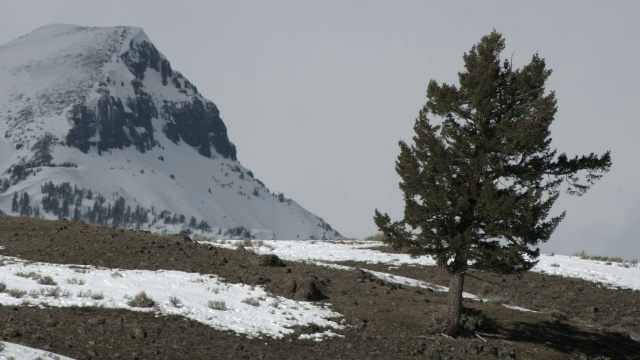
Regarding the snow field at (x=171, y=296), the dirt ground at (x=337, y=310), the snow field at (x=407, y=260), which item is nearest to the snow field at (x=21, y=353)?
the dirt ground at (x=337, y=310)

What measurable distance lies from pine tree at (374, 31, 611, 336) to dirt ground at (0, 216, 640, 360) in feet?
6.89

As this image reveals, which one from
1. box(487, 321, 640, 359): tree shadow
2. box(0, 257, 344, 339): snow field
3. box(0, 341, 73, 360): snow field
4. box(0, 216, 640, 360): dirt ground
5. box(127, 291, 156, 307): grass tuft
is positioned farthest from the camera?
box(487, 321, 640, 359): tree shadow

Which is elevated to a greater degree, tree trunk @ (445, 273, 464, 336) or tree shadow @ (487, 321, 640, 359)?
tree trunk @ (445, 273, 464, 336)

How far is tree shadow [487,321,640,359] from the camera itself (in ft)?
77.5

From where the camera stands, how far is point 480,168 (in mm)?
22141

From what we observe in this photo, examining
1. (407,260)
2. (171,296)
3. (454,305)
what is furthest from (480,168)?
(407,260)

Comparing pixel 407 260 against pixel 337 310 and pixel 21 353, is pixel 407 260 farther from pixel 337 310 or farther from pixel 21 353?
pixel 21 353

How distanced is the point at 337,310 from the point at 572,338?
803cm

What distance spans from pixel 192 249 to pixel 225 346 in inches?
495

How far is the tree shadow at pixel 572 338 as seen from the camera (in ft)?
77.5

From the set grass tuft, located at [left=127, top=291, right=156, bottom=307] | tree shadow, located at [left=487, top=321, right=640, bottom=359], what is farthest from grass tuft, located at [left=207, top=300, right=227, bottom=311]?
tree shadow, located at [left=487, top=321, right=640, bottom=359]

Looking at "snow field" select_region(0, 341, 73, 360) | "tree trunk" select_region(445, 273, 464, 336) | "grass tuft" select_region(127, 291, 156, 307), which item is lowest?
"snow field" select_region(0, 341, 73, 360)

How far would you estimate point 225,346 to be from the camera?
1966 centimetres

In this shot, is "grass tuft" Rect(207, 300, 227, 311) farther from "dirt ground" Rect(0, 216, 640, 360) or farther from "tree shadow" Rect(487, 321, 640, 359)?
"tree shadow" Rect(487, 321, 640, 359)
